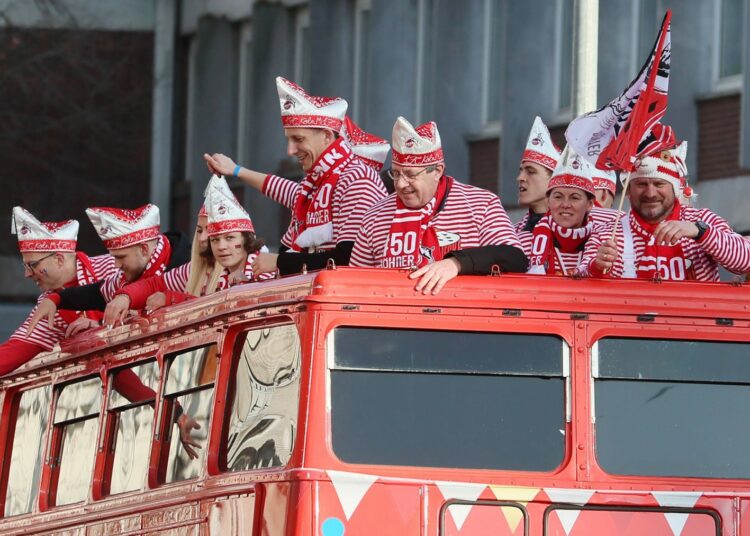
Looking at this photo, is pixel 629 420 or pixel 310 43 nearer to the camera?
pixel 629 420

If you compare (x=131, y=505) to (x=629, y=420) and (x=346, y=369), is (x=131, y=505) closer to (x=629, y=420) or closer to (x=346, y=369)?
(x=346, y=369)

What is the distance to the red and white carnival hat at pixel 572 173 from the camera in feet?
39.6

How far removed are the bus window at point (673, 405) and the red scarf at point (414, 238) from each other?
1113 millimetres

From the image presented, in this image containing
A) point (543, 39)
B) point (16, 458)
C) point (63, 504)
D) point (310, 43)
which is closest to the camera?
point (63, 504)

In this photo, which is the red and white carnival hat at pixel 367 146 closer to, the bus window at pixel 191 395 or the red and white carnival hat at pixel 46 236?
the red and white carnival hat at pixel 46 236

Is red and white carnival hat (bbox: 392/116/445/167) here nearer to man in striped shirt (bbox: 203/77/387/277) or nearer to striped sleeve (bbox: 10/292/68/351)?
man in striped shirt (bbox: 203/77/387/277)

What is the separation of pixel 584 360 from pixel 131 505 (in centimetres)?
282

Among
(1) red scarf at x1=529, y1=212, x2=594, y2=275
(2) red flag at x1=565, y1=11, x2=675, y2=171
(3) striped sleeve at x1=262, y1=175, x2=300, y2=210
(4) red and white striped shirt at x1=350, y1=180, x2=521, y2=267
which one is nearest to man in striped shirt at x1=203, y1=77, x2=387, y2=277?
(3) striped sleeve at x1=262, y1=175, x2=300, y2=210

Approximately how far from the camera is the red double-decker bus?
9812 millimetres

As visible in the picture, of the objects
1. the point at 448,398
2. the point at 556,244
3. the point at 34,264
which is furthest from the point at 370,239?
the point at 34,264

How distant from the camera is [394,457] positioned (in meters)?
9.90

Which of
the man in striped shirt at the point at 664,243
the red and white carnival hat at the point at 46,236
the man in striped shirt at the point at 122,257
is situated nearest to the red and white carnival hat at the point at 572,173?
the man in striped shirt at the point at 664,243

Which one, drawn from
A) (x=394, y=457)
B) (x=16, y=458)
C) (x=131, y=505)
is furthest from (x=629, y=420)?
(x=16, y=458)

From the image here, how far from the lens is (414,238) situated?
10.8 m
